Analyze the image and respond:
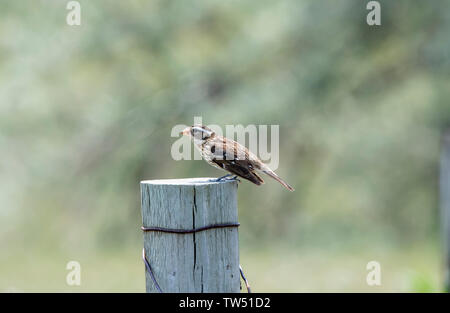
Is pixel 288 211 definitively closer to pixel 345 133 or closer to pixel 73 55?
pixel 345 133

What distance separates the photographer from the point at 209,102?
9789mm

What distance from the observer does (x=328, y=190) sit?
12.4 meters

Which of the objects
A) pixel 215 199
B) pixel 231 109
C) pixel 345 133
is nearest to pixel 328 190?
pixel 345 133

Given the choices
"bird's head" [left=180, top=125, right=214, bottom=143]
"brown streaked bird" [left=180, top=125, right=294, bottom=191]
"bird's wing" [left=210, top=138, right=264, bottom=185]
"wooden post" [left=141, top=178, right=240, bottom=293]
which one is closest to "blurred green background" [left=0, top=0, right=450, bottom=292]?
"bird's head" [left=180, top=125, right=214, bottom=143]

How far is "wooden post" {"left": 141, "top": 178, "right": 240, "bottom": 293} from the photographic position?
3268 millimetres

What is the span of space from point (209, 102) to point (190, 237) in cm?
662

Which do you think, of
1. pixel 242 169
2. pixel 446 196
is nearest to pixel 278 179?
pixel 242 169

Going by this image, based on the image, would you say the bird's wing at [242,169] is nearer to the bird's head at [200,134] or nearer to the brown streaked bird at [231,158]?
the brown streaked bird at [231,158]

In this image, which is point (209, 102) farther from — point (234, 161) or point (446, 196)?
point (234, 161)

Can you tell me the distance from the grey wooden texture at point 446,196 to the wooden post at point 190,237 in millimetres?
3434

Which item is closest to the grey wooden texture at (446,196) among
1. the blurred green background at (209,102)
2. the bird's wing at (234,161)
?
the blurred green background at (209,102)

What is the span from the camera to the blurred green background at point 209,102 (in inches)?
357
